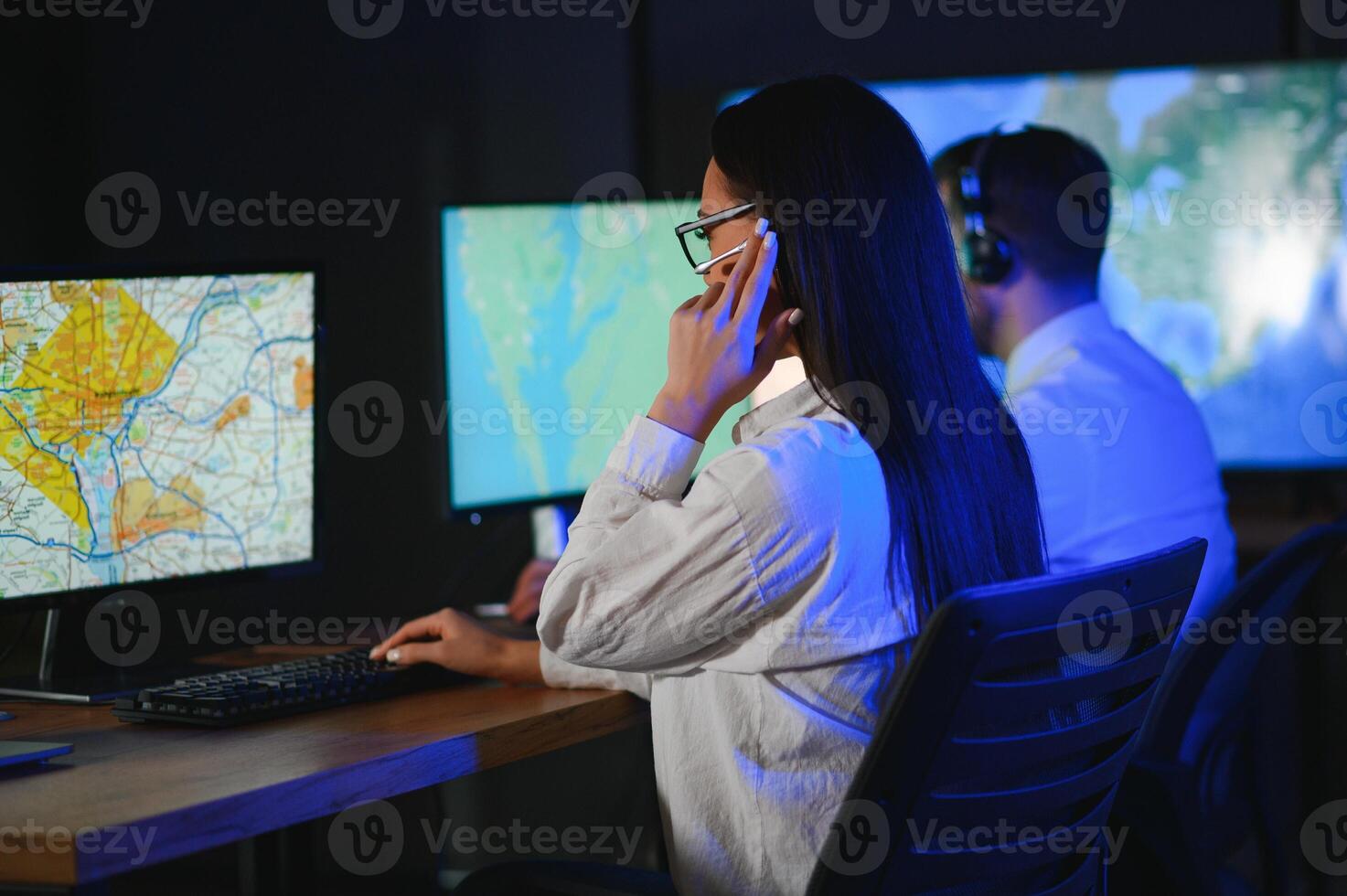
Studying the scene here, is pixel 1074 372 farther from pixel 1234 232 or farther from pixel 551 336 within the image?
pixel 1234 232

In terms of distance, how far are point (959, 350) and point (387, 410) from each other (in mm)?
1724

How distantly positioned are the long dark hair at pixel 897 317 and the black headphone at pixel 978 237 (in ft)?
3.31

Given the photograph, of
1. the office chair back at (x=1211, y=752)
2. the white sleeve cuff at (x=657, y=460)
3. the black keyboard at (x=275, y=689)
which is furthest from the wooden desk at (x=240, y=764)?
the office chair back at (x=1211, y=752)

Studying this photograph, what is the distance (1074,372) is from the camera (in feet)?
7.18

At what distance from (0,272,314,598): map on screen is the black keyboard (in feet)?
0.65

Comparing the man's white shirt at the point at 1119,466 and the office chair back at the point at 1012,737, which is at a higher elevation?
the man's white shirt at the point at 1119,466

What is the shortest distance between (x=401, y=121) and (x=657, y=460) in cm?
169

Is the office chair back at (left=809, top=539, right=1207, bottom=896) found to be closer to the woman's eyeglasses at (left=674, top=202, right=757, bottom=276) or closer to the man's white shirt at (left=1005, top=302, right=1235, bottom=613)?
the woman's eyeglasses at (left=674, top=202, right=757, bottom=276)

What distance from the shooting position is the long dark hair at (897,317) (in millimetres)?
1234

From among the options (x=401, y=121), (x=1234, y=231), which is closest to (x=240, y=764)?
(x=401, y=121)

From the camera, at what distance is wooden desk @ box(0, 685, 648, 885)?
1.05m

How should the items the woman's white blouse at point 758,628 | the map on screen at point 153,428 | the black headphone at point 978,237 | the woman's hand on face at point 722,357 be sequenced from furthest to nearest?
the black headphone at point 978,237
the map on screen at point 153,428
the woman's hand on face at point 722,357
the woman's white blouse at point 758,628

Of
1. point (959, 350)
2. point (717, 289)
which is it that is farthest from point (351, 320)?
point (959, 350)

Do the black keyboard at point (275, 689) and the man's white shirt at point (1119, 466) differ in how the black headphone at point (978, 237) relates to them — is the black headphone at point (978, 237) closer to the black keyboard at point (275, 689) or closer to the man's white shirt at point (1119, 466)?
the man's white shirt at point (1119, 466)
